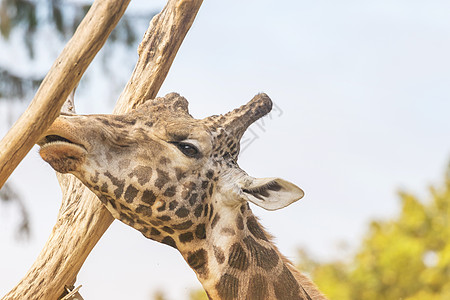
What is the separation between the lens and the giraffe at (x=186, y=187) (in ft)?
13.0

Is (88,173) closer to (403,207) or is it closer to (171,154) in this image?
(171,154)

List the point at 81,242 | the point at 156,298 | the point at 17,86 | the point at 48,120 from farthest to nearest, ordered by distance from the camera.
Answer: the point at 156,298 < the point at 17,86 < the point at 81,242 < the point at 48,120

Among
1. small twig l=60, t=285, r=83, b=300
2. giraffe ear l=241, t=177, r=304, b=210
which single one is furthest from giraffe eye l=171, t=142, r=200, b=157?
small twig l=60, t=285, r=83, b=300

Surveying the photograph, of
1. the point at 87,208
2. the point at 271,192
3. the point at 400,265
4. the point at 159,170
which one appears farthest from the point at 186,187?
the point at 400,265

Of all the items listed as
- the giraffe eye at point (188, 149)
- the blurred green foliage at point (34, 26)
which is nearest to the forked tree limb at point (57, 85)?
the giraffe eye at point (188, 149)

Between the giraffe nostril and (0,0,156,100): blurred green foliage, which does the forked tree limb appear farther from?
(0,0,156,100): blurred green foliage

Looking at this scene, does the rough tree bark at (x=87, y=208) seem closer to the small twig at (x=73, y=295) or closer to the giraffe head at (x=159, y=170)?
the small twig at (x=73, y=295)

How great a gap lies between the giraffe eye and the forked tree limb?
971mm

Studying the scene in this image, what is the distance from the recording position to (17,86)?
985 cm

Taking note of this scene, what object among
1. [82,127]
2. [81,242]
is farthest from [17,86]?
[82,127]

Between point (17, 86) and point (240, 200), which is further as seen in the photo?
point (17, 86)

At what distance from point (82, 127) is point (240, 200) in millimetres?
1029

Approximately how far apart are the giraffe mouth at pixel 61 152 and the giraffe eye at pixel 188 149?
0.57 m

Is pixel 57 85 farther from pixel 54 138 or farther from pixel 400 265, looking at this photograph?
pixel 400 265
